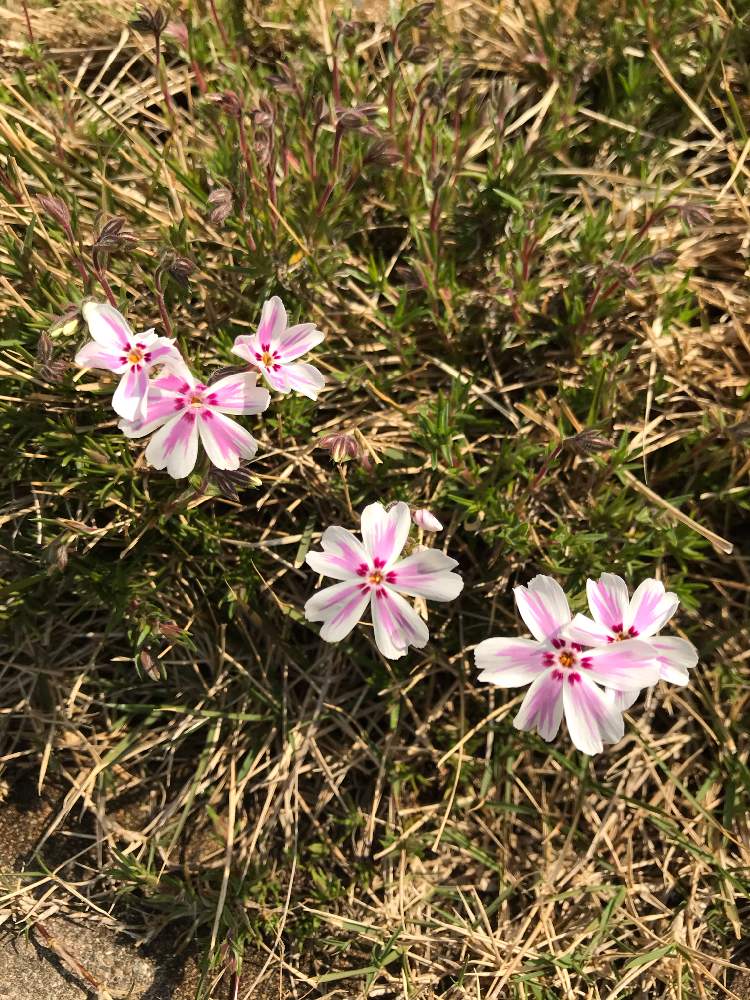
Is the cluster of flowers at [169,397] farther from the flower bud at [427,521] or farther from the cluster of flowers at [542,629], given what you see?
the flower bud at [427,521]

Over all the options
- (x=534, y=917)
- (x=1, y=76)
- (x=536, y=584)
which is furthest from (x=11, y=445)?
(x=534, y=917)

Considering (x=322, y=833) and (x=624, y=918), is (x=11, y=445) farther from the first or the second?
(x=624, y=918)

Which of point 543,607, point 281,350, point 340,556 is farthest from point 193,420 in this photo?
point 543,607

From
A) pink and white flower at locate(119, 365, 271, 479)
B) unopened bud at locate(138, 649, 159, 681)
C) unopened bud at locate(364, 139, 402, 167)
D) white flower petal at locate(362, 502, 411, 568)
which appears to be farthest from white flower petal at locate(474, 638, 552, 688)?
unopened bud at locate(364, 139, 402, 167)

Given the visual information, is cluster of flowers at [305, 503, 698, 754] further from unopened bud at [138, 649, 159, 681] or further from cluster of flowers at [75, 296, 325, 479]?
unopened bud at [138, 649, 159, 681]

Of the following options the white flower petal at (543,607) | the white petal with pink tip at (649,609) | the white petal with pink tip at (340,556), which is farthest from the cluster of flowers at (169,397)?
the white petal with pink tip at (649,609)

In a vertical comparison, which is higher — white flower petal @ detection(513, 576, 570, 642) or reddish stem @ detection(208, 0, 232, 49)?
reddish stem @ detection(208, 0, 232, 49)

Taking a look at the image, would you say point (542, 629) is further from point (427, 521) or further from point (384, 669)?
point (384, 669)
